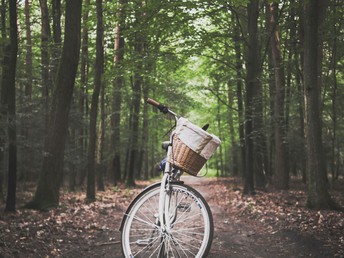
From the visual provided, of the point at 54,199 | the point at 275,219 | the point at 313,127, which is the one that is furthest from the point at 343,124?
the point at 54,199

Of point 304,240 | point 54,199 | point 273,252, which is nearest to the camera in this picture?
point 273,252

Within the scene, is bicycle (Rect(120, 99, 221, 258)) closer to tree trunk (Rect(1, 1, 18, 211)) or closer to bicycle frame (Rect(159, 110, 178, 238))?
bicycle frame (Rect(159, 110, 178, 238))

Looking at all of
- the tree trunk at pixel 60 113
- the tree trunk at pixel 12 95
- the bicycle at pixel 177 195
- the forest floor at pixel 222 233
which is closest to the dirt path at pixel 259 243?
the forest floor at pixel 222 233

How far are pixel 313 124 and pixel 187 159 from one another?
18.6 feet

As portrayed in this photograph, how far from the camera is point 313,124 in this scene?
8.30m

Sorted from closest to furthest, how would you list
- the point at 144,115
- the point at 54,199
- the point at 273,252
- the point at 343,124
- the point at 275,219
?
the point at 273,252 < the point at 275,219 < the point at 54,199 < the point at 343,124 < the point at 144,115

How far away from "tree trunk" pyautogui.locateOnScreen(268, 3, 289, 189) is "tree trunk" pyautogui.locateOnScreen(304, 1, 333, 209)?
16.8 feet

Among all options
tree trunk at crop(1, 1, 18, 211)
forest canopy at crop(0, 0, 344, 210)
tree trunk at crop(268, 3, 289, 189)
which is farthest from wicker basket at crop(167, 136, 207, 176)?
tree trunk at crop(268, 3, 289, 189)

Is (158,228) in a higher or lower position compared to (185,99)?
lower

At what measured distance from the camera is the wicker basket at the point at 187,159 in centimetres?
362

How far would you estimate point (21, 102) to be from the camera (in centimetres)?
1194

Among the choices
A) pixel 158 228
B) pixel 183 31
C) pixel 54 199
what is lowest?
pixel 54 199

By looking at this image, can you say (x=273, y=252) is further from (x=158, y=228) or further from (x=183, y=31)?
(x=183, y=31)

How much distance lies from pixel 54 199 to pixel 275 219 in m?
5.42
